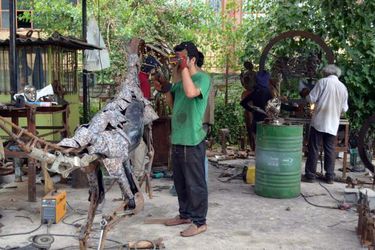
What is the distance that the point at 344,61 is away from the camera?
8883 millimetres

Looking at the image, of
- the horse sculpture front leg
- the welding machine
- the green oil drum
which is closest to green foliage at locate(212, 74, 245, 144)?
the green oil drum

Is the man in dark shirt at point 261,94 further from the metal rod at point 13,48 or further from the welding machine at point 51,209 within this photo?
the welding machine at point 51,209

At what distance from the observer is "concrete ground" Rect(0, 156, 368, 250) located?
4.44m

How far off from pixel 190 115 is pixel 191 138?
0.21m

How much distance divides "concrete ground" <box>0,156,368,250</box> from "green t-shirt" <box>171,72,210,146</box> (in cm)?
92

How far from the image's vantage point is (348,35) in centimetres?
873

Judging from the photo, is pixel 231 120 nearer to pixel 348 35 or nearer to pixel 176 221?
pixel 348 35

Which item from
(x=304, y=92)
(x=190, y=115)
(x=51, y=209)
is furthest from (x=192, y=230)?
(x=304, y=92)

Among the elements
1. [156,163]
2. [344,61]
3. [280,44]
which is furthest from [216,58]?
[156,163]

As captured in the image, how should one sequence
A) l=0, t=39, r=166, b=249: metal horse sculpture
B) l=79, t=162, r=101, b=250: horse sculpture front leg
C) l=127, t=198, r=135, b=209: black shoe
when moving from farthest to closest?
l=127, t=198, r=135, b=209: black shoe < l=79, t=162, r=101, b=250: horse sculpture front leg < l=0, t=39, r=166, b=249: metal horse sculpture

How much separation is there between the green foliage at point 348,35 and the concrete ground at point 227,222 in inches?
118

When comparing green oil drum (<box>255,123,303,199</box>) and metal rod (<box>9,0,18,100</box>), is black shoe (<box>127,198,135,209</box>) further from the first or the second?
metal rod (<box>9,0,18,100</box>)

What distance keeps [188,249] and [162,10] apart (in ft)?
27.3

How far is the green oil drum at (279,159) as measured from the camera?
586cm
